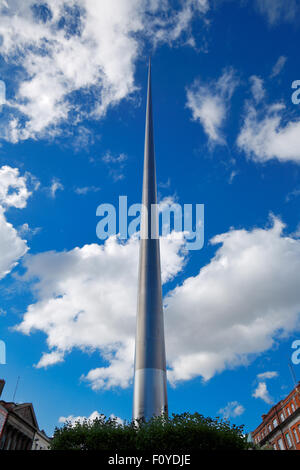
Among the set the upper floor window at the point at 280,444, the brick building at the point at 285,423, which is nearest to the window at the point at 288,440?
the brick building at the point at 285,423

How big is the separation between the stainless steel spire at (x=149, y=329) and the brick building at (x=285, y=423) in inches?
2100

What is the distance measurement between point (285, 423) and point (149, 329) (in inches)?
2524

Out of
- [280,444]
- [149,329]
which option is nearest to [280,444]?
[280,444]

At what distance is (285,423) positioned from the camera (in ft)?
269

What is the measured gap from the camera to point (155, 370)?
3466cm

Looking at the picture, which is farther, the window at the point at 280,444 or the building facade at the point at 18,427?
the window at the point at 280,444

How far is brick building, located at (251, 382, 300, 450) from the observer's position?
3027 inches

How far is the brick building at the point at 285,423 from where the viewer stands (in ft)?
252

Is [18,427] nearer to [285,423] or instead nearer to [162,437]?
[285,423]

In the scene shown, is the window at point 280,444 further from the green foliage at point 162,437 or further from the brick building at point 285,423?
the green foliage at point 162,437

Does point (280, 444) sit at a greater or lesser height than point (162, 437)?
greater
